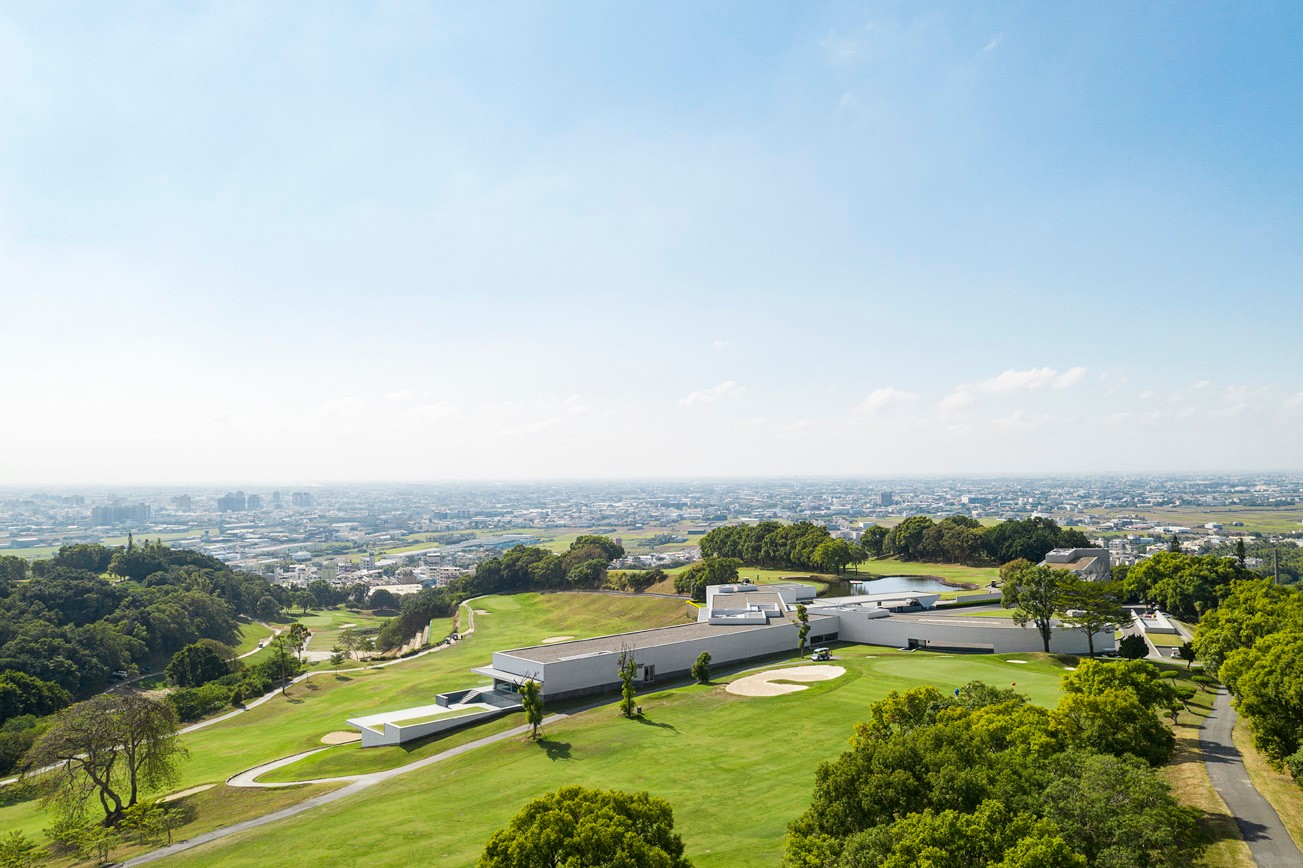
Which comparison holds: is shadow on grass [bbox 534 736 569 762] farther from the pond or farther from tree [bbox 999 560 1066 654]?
the pond

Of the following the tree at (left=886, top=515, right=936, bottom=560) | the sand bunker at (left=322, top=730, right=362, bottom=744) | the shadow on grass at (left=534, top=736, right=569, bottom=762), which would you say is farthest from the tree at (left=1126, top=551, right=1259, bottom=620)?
the sand bunker at (left=322, top=730, right=362, bottom=744)

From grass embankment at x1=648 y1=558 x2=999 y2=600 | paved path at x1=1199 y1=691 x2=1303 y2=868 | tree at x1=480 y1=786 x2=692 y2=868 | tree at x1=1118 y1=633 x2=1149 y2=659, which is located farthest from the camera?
grass embankment at x1=648 y1=558 x2=999 y2=600

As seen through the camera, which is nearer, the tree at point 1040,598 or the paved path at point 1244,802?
the paved path at point 1244,802

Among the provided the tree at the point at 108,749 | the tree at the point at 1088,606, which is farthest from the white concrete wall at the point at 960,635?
the tree at the point at 108,749

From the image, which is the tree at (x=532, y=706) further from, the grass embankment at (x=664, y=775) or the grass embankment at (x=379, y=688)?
the grass embankment at (x=379, y=688)

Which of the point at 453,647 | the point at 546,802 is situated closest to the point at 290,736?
the point at 453,647

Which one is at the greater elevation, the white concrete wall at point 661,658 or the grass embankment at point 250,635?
the white concrete wall at point 661,658
